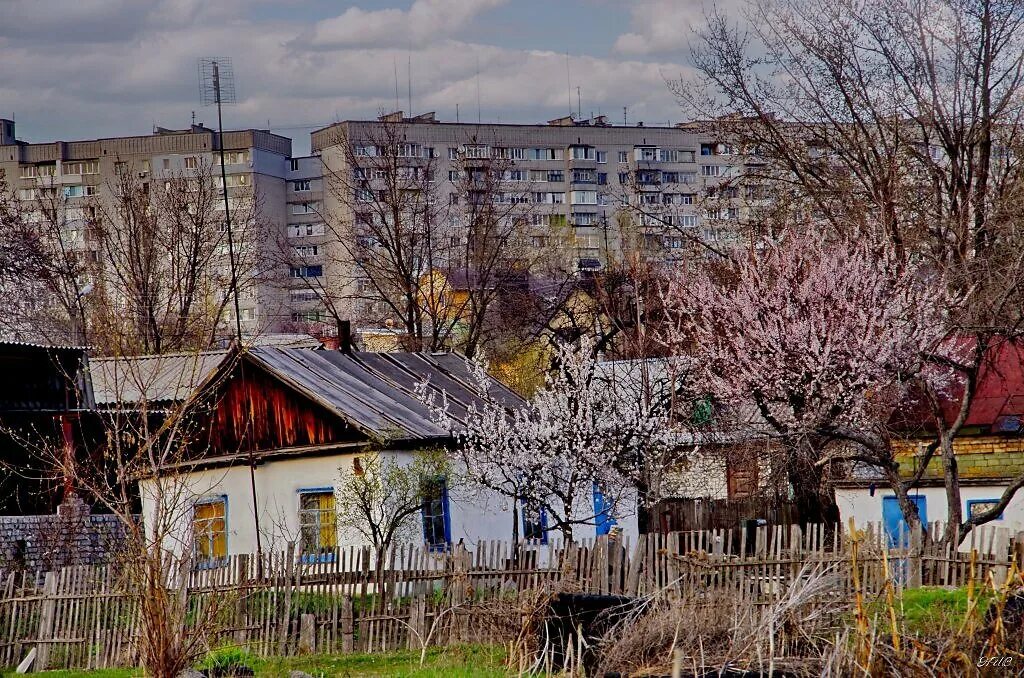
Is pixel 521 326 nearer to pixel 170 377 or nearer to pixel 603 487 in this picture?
pixel 170 377

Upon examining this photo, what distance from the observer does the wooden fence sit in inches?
649

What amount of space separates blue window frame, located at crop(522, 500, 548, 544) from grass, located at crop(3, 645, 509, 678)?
6599mm

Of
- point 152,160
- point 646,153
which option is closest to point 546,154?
point 646,153

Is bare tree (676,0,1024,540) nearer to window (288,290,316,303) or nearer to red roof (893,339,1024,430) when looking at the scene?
red roof (893,339,1024,430)

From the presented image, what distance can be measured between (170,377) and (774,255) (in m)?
16.2

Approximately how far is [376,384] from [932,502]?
10.7 m

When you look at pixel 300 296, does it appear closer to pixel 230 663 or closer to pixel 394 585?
pixel 394 585

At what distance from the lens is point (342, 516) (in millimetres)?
22188

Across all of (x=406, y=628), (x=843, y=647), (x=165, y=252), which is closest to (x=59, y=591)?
(x=406, y=628)

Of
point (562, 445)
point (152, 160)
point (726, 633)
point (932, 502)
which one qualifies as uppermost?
point (152, 160)

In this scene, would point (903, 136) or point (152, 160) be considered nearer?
point (903, 136)

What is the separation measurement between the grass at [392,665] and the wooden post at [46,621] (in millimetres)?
552

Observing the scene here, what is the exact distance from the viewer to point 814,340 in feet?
82.9

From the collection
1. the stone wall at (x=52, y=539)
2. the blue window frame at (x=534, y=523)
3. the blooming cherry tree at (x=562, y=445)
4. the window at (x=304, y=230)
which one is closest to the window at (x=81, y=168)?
the window at (x=304, y=230)
